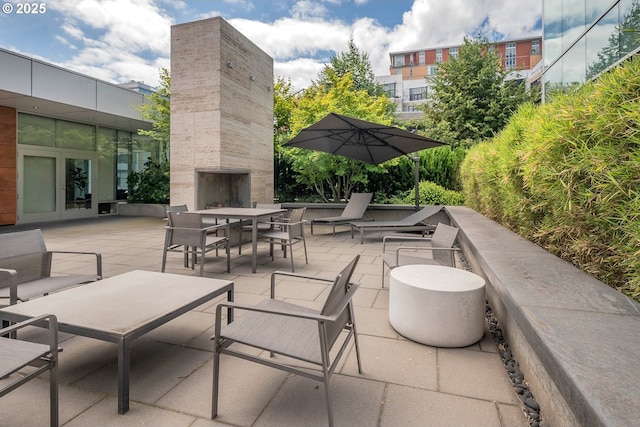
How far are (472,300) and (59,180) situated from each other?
14.4m

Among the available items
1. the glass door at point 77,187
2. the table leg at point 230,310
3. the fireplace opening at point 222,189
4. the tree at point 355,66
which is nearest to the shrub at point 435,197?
the fireplace opening at point 222,189

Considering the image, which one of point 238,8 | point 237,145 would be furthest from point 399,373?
point 238,8

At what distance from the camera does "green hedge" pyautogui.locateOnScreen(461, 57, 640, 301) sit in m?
2.06

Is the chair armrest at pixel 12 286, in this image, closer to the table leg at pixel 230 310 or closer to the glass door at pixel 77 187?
the table leg at pixel 230 310

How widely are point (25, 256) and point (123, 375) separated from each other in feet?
6.31

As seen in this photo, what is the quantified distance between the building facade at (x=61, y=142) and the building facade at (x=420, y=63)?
35611 millimetres

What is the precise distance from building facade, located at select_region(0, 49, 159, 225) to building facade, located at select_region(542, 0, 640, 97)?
1246 centimetres

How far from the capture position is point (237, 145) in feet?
28.5

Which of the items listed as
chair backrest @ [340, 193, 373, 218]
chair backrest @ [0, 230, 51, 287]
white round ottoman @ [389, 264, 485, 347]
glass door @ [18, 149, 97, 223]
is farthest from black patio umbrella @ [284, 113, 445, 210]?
glass door @ [18, 149, 97, 223]

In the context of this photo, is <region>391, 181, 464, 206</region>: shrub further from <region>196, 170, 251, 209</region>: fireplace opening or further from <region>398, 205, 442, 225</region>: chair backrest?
<region>196, 170, 251, 209</region>: fireplace opening

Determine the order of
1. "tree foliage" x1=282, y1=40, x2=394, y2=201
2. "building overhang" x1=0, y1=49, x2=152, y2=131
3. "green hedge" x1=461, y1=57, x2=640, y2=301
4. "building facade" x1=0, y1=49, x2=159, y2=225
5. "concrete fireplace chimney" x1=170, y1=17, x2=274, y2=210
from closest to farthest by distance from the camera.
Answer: "green hedge" x1=461, y1=57, x2=640, y2=301
"concrete fireplace chimney" x1=170, y1=17, x2=274, y2=210
"building overhang" x1=0, y1=49, x2=152, y2=131
"building facade" x1=0, y1=49, x2=159, y2=225
"tree foliage" x1=282, y1=40, x2=394, y2=201

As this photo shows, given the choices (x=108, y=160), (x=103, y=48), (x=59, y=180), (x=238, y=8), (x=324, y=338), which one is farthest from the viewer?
(x=103, y=48)

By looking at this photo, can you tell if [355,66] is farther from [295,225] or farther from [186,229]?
[186,229]

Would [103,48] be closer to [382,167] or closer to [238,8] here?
[238,8]
